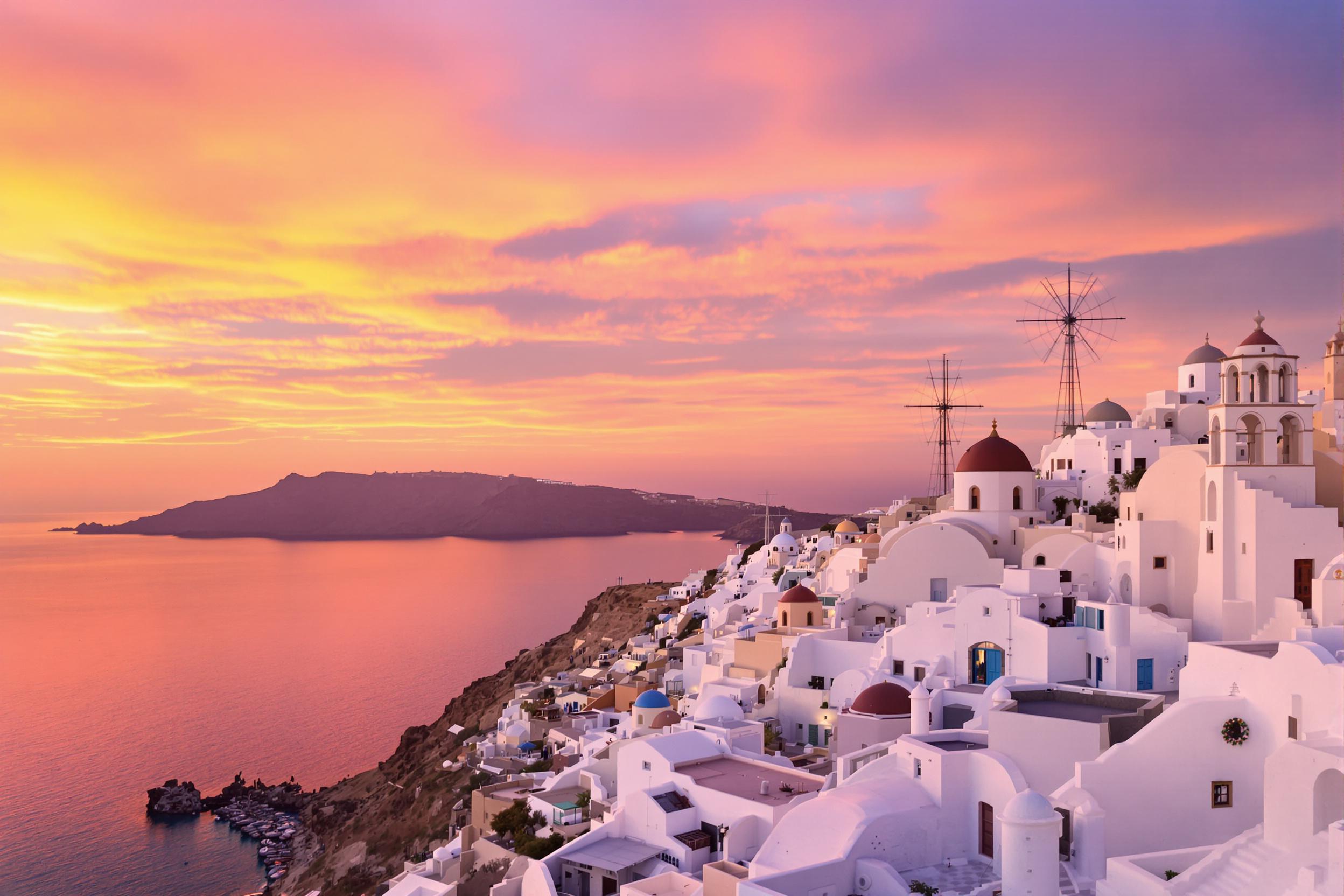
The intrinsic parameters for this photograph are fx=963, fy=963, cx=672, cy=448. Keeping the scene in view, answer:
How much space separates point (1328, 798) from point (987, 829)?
14.0 feet

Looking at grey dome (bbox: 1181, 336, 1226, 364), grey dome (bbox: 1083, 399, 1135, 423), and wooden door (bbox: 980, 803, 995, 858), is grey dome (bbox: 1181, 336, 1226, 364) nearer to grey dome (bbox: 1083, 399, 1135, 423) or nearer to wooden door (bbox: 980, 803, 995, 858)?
grey dome (bbox: 1083, 399, 1135, 423)

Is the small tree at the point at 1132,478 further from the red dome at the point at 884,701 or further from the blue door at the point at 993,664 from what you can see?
the red dome at the point at 884,701

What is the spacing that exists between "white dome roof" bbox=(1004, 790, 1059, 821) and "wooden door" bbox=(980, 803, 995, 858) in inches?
107

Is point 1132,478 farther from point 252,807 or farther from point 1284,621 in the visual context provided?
point 252,807

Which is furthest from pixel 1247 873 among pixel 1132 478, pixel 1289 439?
pixel 1132 478

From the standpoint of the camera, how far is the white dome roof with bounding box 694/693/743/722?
20.6 metres

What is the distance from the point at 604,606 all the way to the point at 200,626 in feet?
162

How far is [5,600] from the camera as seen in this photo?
377ft

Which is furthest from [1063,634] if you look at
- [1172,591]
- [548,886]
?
[548,886]

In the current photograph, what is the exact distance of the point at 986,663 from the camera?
19.3 metres

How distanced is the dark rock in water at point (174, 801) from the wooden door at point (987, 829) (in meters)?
40.9

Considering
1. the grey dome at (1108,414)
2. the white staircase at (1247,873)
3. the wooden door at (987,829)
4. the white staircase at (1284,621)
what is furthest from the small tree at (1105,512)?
the white staircase at (1247,873)

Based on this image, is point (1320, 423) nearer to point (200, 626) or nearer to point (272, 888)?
point (272, 888)

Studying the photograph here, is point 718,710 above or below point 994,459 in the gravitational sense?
below
